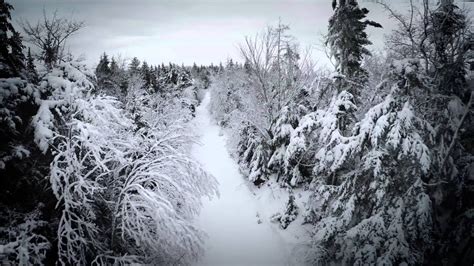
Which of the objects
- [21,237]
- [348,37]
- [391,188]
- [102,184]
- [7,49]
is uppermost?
[348,37]

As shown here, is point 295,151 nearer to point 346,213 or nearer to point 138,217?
point 346,213

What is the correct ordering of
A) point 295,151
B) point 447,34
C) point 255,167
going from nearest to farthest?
1. point 447,34
2. point 295,151
3. point 255,167

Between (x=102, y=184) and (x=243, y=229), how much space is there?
293 inches

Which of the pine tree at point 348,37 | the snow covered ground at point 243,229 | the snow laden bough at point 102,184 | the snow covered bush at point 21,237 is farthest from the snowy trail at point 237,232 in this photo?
the pine tree at point 348,37

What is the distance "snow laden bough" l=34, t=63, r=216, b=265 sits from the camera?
6035 millimetres

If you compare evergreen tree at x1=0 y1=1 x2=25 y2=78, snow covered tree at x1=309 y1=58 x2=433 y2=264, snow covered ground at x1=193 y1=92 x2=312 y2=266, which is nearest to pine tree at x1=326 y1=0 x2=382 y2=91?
snow covered tree at x1=309 y1=58 x2=433 y2=264

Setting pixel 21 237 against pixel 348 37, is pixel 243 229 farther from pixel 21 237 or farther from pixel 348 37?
pixel 348 37

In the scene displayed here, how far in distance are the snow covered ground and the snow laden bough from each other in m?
1.70

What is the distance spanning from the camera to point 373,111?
7.00 m

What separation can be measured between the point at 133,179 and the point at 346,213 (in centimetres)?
726

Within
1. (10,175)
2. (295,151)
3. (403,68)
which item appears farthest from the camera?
(295,151)

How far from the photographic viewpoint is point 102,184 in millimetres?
8180

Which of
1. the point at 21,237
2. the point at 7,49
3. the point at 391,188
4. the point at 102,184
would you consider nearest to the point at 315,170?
the point at 391,188

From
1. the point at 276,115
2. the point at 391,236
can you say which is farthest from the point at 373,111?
the point at 276,115
